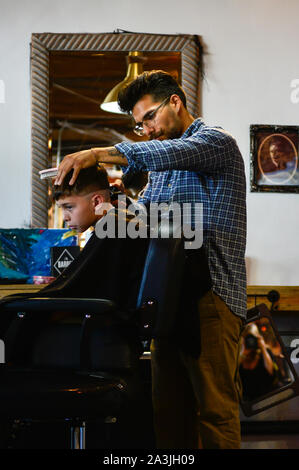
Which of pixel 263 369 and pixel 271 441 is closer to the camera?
pixel 271 441

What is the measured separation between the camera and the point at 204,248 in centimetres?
173

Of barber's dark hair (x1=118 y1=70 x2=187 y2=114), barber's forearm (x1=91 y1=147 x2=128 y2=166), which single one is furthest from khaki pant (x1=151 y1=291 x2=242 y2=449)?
barber's dark hair (x1=118 y1=70 x2=187 y2=114)

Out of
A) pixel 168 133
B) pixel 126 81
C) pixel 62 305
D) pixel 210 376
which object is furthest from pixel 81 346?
pixel 126 81

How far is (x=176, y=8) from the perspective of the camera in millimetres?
3283

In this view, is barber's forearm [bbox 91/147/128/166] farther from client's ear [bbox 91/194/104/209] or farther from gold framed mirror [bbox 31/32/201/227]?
gold framed mirror [bbox 31/32/201/227]

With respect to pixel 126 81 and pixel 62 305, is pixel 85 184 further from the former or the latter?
pixel 126 81

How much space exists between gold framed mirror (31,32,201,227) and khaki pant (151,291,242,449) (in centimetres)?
152

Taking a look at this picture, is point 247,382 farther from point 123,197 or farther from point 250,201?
point 123,197

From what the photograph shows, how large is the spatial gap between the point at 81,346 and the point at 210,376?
16.1 inches

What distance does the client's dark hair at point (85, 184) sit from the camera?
6.05 ft

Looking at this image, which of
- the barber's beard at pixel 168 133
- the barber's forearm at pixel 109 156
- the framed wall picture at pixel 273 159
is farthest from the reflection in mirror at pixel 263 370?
the barber's forearm at pixel 109 156

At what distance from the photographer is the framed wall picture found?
10.7ft

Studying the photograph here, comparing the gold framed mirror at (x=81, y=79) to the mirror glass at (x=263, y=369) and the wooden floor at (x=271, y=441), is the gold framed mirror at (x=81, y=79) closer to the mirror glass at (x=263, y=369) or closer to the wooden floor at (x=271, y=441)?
the mirror glass at (x=263, y=369)
